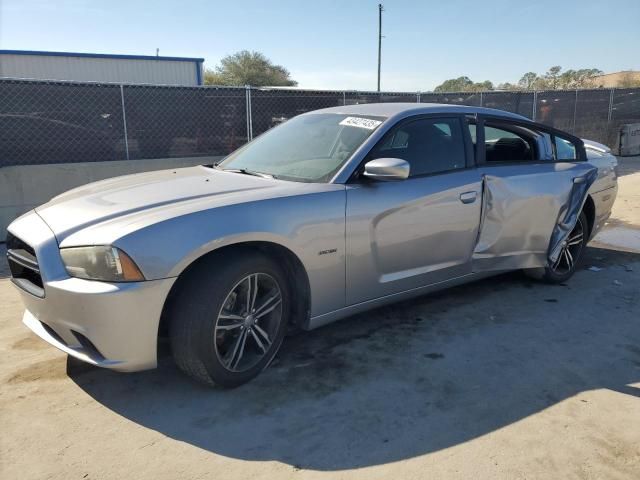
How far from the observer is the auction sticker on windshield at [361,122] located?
12.1 feet

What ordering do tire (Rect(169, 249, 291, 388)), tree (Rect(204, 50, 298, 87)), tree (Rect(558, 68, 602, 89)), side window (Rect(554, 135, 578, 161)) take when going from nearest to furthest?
tire (Rect(169, 249, 291, 388))
side window (Rect(554, 135, 578, 161))
tree (Rect(204, 50, 298, 87))
tree (Rect(558, 68, 602, 89))

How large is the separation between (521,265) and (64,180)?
6179 millimetres

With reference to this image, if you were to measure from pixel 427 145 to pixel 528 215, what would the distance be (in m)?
1.17

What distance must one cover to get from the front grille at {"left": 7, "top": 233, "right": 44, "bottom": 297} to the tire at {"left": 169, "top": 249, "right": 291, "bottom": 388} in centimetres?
77

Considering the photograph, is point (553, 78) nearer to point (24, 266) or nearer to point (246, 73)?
point (246, 73)

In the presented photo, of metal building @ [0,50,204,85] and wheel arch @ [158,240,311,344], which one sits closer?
wheel arch @ [158,240,311,344]

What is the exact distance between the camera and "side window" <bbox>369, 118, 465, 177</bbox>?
3.73 metres

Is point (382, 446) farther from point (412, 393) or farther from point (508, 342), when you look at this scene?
Result: point (508, 342)

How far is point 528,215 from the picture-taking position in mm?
4387

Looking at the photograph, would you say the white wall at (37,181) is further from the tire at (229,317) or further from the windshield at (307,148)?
the tire at (229,317)

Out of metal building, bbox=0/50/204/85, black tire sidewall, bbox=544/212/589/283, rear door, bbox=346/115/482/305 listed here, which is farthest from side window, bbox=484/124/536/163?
metal building, bbox=0/50/204/85

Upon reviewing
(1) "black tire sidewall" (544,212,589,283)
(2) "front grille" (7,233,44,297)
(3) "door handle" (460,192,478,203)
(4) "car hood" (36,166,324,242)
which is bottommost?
(1) "black tire sidewall" (544,212,589,283)

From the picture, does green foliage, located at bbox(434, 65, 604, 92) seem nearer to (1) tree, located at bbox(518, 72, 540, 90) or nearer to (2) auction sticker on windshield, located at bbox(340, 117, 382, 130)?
(1) tree, located at bbox(518, 72, 540, 90)

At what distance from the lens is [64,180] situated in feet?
24.2
